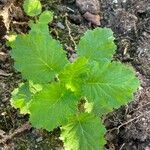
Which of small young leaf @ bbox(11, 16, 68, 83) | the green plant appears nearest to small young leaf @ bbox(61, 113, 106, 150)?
the green plant

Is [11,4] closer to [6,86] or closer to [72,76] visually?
[6,86]

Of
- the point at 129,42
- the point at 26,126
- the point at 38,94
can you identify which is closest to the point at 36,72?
the point at 38,94

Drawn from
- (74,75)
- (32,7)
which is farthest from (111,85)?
(32,7)

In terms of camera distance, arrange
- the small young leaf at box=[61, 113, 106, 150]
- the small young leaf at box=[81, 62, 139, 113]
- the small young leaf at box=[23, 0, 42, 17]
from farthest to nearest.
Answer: the small young leaf at box=[23, 0, 42, 17], the small young leaf at box=[61, 113, 106, 150], the small young leaf at box=[81, 62, 139, 113]

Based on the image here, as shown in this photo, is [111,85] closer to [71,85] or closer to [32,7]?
[71,85]

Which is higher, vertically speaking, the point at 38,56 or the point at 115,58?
the point at 115,58

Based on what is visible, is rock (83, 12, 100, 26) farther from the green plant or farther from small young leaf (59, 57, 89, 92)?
small young leaf (59, 57, 89, 92)

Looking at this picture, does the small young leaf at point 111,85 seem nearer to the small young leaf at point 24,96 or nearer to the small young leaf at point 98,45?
the small young leaf at point 98,45
